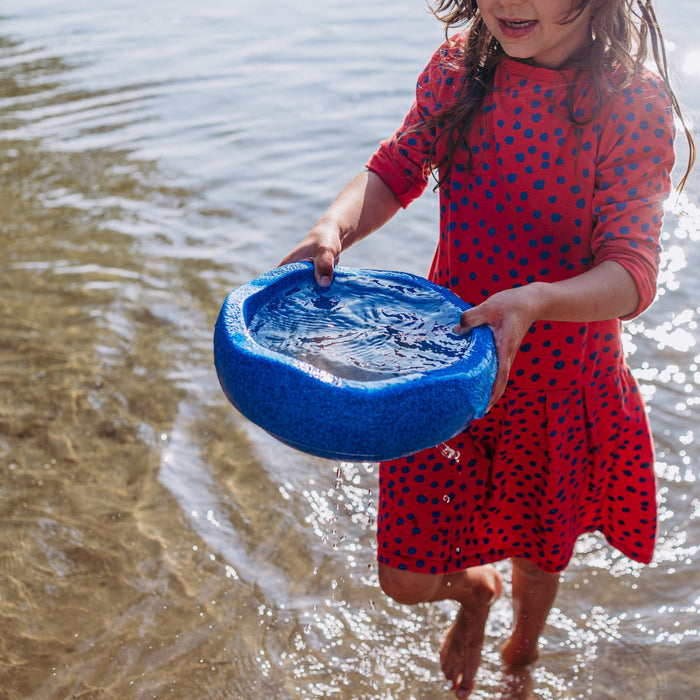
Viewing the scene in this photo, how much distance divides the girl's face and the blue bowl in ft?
1.78

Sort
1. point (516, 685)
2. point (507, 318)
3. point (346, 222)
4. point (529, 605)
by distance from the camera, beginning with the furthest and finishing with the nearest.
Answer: point (516, 685), point (529, 605), point (346, 222), point (507, 318)

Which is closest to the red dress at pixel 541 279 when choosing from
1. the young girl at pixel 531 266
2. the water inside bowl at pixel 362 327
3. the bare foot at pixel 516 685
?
the young girl at pixel 531 266

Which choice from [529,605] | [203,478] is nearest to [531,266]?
[529,605]

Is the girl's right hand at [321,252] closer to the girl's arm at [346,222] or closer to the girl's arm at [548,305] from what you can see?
the girl's arm at [346,222]

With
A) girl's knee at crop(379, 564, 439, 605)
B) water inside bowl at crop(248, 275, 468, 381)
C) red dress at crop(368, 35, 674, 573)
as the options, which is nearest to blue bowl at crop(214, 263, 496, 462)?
water inside bowl at crop(248, 275, 468, 381)

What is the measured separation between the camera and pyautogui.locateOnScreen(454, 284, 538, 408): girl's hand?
164 centimetres

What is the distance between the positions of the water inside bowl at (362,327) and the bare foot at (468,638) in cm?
83

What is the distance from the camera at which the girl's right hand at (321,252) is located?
1999 millimetres

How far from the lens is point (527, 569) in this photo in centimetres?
236

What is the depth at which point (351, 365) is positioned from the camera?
167cm

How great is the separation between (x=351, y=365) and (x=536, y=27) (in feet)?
2.62

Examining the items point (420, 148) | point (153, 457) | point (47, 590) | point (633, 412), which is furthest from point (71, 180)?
point (633, 412)

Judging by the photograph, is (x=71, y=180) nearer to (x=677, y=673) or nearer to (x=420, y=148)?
(x=420, y=148)

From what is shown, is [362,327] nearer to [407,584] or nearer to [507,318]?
[507,318]
